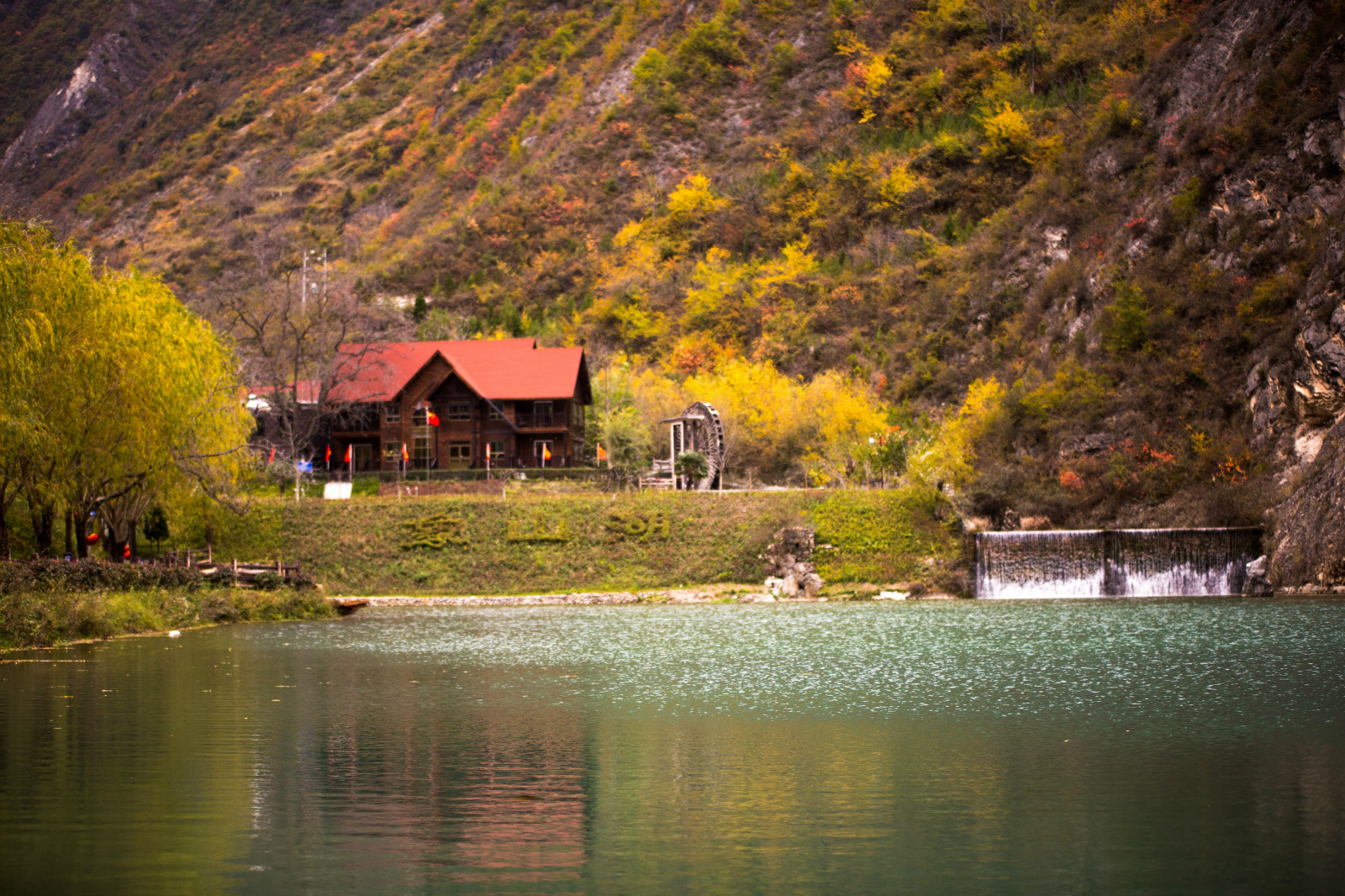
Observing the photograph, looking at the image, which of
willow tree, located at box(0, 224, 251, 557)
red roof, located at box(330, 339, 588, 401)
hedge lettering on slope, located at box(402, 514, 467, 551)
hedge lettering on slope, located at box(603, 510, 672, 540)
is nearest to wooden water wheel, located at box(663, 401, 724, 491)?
red roof, located at box(330, 339, 588, 401)

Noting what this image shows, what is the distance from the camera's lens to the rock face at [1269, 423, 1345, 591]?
44656mm

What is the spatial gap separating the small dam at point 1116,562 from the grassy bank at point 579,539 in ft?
9.66

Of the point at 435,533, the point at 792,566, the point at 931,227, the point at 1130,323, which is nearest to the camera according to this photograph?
the point at 792,566

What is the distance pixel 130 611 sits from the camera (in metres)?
37.9

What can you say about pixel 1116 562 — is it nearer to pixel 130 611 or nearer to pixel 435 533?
pixel 435 533

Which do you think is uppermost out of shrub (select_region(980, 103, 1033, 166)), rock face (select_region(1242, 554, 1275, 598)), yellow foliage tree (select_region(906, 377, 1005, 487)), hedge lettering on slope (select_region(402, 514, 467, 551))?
shrub (select_region(980, 103, 1033, 166))

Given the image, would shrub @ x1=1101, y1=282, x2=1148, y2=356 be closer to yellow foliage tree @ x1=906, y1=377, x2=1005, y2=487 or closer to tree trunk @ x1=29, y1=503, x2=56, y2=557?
yellow foliage tree @ x1=906, y1=377, x2=1005, y2=487

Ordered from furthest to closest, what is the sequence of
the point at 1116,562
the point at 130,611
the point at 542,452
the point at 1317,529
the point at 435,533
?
the point at 542,452 < the point at 435,533 < the point at 1116,562 < the point at 1317,529 < the point at 130,611

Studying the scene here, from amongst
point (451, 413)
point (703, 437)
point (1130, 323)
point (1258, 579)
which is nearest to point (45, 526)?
point (703, 437)

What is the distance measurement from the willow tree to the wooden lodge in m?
30.8

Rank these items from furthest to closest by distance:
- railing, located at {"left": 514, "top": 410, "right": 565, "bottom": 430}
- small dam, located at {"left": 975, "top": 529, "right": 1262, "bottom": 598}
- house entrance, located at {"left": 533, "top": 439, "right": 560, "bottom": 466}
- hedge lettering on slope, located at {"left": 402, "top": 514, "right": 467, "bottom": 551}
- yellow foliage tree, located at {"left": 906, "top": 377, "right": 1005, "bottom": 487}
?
1. railing, located at {"left": 514, "top": 410, "right": 565, "bottom": 430}
2. house entrance, located at {"left": 533, "top": 439, "right": 560, "bottom": 466}
3. hedge lettering on slope, located at {"left": 402, "top": 514, "right": 467, "bottom": 551}
4. yellow foliage tree, located at {"left": 906, "top": 377, "right": 1005, "bottom": 487}
5. small dam, located at {"left": 975, "top": 529, "right": 1262, "bottom": 598}

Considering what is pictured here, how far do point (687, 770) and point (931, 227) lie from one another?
10191 cm

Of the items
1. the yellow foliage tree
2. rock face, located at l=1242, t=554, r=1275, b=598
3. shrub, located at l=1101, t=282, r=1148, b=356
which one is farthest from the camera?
shrub, located at l=1101, t=282, r=1148, b=356

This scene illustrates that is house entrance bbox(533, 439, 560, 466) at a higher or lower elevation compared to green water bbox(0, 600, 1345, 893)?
higher
